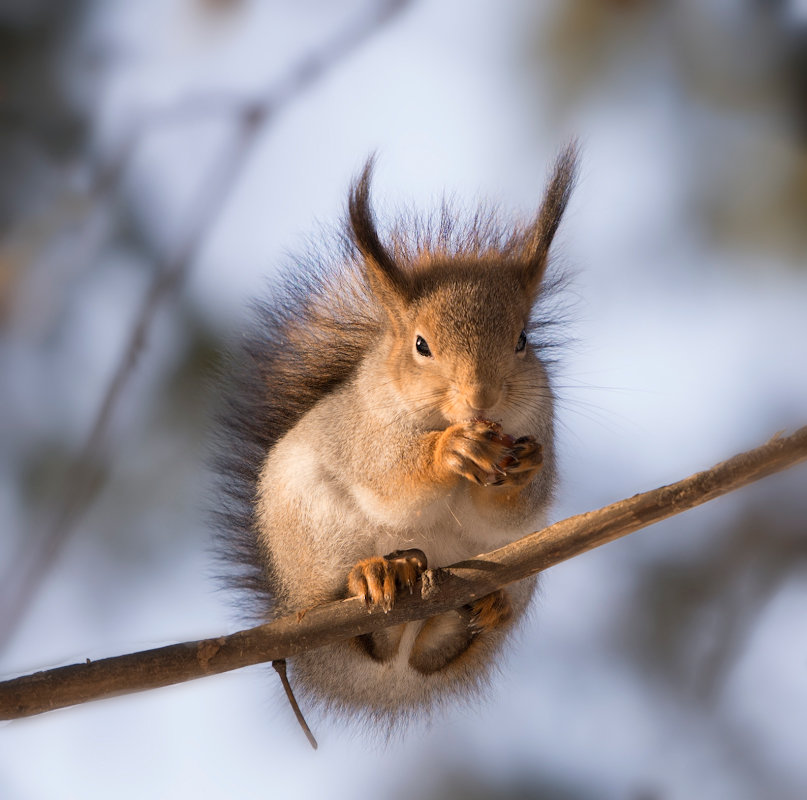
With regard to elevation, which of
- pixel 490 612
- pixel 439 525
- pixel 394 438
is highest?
pixel 394 438

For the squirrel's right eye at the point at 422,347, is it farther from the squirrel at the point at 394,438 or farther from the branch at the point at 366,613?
the branch at the point at 366,613

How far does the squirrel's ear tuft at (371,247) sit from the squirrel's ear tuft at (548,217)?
32cm

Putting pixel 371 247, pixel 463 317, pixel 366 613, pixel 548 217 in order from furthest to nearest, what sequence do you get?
1. pixel 548 217
2. pixel 371 247
3. pixel 463 317
4. pixel 366 613

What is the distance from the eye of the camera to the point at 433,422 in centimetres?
202

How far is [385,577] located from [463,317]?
56 centimetres

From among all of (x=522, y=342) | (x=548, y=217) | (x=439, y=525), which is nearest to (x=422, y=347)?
(x=522, y=342)

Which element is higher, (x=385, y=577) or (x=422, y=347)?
(x=422, y=347)

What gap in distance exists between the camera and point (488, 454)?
182cm

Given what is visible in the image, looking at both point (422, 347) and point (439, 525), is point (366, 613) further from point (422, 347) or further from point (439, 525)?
point (422, 347)

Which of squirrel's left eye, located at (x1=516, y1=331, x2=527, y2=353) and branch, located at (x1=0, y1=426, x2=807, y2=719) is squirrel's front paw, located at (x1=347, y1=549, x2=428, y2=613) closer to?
branch, located at (x1=0, y1=426, x2=807, y2=719)

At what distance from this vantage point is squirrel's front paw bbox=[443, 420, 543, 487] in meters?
1.82

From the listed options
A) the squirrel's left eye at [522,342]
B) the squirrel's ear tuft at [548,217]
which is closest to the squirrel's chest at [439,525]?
the squirrel's left eye at [522,342]

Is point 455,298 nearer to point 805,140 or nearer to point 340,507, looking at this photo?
point 340,507

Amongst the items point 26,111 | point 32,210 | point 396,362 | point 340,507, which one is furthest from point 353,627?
point 26,111
